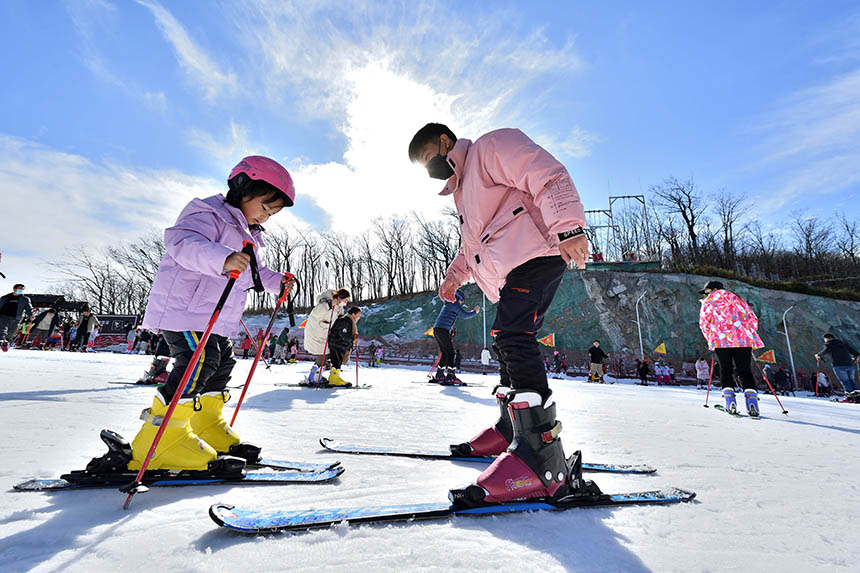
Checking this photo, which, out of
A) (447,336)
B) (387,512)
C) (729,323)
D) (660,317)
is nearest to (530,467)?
(387,512)

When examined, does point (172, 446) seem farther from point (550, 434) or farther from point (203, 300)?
point (550, 434)

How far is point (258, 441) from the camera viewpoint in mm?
2480

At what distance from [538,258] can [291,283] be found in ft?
5.45

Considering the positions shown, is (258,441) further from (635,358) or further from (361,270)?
(361,270)

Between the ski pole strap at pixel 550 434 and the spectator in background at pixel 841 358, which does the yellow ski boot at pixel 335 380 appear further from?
the spectator in background at pixel 841 358

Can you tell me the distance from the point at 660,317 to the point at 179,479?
27.6m

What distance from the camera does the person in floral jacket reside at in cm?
464

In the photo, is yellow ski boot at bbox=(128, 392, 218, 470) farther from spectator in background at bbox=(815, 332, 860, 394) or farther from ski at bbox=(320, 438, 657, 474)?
spectator in background at bbox=(815, 332, 860, 394)

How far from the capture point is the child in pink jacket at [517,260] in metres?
1.49

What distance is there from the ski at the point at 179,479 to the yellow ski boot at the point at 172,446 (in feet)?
0.14

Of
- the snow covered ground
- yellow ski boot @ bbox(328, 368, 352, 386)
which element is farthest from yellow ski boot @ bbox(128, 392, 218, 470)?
yellow ski boot @ bbox(328, 368, 352, 386)

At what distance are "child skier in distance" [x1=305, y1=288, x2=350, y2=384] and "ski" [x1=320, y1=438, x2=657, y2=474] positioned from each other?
4791mm

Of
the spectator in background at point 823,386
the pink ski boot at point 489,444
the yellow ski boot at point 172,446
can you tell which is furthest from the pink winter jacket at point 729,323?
the spectator in background at point 823,386

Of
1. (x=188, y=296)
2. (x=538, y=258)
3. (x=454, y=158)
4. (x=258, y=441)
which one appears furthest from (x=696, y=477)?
(x=188, y=296)
